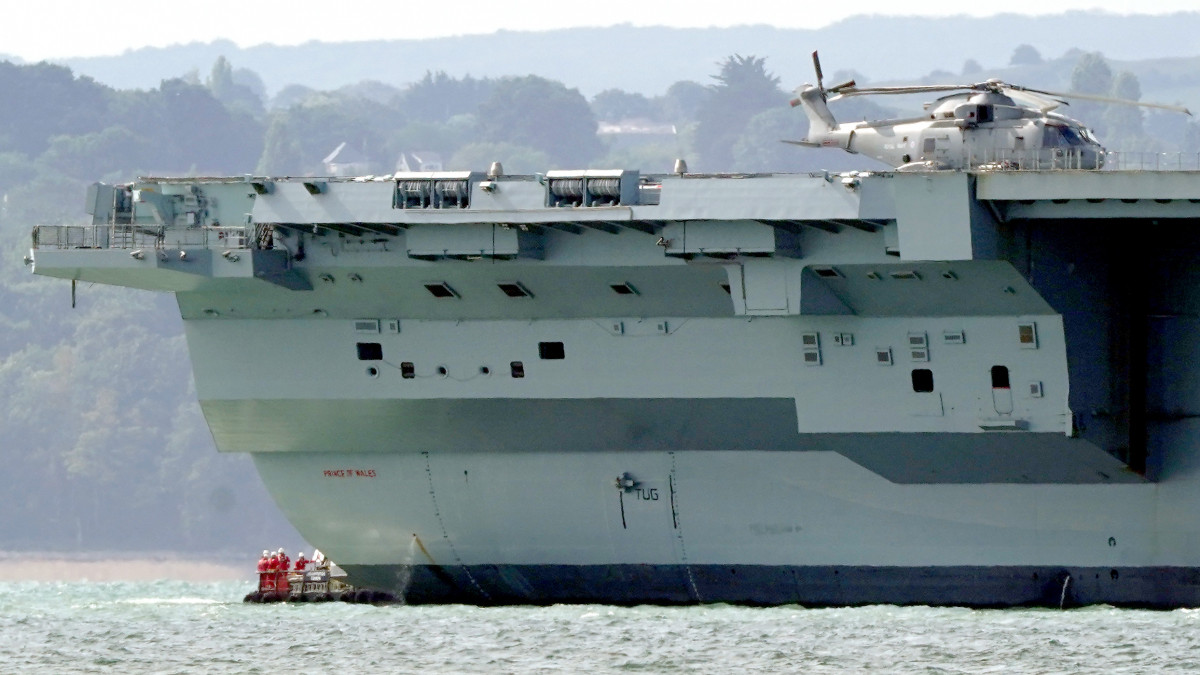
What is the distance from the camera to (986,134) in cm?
2970

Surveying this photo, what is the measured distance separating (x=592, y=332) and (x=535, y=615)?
3874 millimetres

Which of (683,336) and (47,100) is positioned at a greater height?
(47,100)

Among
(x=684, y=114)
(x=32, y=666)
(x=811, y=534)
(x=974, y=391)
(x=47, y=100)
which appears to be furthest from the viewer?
(x=684, y=114)

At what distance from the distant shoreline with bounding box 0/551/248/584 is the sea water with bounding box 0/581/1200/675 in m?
65.8

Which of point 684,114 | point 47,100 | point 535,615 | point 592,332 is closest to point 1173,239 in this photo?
point 592,332

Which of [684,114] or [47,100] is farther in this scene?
[684,114]

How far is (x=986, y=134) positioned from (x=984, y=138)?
0.06 meters

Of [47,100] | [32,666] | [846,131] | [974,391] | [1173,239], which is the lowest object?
[32,666]

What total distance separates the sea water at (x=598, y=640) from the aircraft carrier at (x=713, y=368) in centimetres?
78

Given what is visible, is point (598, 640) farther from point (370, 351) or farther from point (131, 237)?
point (131, 237)

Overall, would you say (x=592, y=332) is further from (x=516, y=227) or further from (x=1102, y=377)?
(x=1102, y=377)

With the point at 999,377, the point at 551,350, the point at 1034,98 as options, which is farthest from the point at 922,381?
the point at 551,350

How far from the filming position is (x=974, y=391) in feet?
94.1

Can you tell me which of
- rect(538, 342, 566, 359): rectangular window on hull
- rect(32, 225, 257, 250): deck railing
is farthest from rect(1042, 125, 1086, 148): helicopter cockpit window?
rect(32, 225, 257, 250): deck railing
